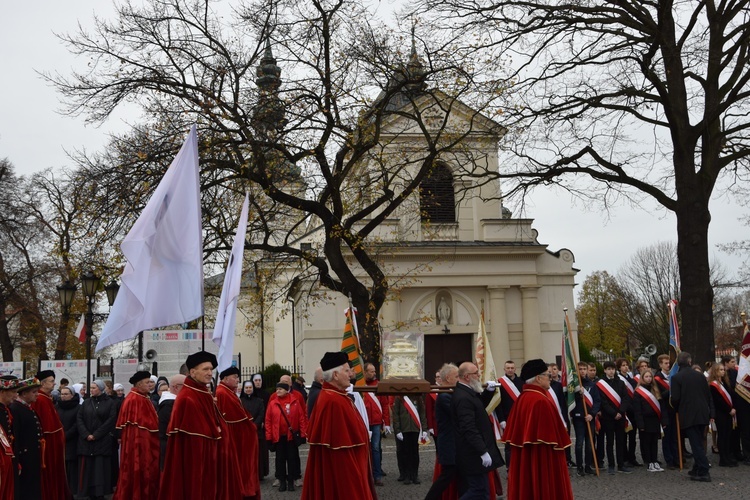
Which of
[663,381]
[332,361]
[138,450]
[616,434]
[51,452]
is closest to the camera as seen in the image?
[332,361]

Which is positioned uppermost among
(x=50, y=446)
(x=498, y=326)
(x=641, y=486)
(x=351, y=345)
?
(x=498, y=326)

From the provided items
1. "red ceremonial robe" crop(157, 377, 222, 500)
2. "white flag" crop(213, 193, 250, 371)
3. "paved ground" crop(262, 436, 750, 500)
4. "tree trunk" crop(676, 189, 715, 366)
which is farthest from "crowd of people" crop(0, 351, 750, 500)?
"tree trunk" crop(676, 189, 715, 366)

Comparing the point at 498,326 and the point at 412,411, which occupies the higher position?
the point at 498,326

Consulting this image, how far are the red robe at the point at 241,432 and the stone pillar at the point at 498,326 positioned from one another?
83.1 ft

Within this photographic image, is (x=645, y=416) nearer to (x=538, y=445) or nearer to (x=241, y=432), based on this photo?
(x=538, y=445)

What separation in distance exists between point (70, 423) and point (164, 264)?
6940mm

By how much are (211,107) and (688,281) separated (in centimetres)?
1158

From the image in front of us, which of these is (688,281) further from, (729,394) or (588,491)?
(588,491)

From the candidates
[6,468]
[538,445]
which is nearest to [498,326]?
[538,445]

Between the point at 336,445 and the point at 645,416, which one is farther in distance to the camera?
the point at 645,416

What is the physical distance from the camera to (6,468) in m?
8.88

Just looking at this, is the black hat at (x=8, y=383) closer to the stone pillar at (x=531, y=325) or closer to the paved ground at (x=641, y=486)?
the paved ground at (x=641, y=486)

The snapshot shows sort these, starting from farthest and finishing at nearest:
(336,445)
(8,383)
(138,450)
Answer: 1. (138,450)
2. (8,383)
3. (336,445)

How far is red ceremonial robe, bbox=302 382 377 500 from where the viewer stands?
8.70m
